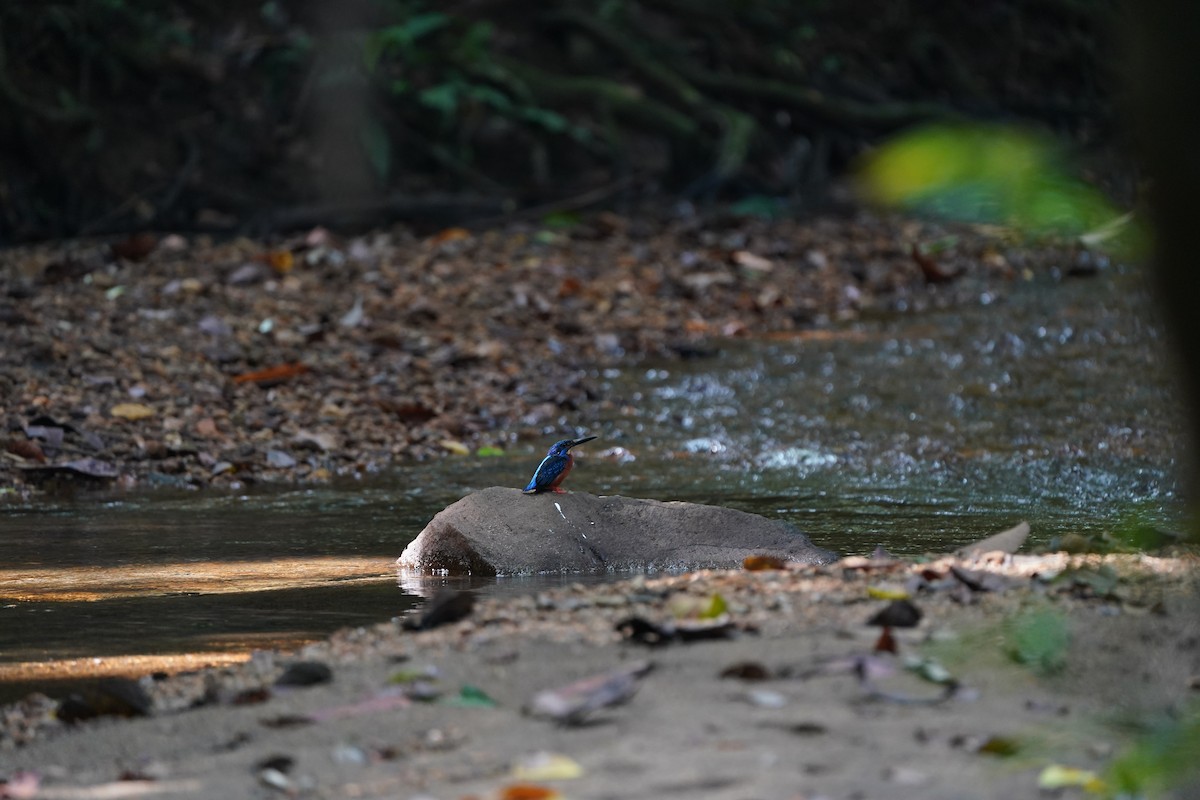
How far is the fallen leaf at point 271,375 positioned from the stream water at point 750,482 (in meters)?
1.31

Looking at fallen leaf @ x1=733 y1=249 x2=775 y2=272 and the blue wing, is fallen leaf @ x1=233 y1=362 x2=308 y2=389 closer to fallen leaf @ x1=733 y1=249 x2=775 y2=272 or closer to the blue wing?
the blue wing

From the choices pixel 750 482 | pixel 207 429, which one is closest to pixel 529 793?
pixel 750 482

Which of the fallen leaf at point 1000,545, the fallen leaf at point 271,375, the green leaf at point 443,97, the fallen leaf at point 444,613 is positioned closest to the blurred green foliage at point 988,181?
the fallen leaf at point 444,613

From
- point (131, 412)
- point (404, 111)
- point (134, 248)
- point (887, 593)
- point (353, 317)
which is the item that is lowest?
point (887, 593)

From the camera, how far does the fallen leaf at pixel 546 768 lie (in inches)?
85.7

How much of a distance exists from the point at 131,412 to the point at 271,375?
0.89 meters

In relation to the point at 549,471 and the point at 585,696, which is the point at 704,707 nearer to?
the point at 585,696

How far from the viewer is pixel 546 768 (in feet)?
7.23

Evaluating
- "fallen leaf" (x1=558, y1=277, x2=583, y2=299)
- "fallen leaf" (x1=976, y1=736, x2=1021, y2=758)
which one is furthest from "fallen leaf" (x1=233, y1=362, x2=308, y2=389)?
"fallen leaf" (x1=976, y1=736, x2=1021, y2=758)

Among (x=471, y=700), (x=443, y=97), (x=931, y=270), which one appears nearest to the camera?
(x=471, y=700)

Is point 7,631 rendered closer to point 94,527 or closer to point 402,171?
point 94,527

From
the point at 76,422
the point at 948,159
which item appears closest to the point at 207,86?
the point at 76,422

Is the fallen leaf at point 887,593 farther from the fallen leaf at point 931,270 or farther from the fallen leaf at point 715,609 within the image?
the fallen leaf at point 931,270

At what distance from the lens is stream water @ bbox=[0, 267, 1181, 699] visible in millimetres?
3969
